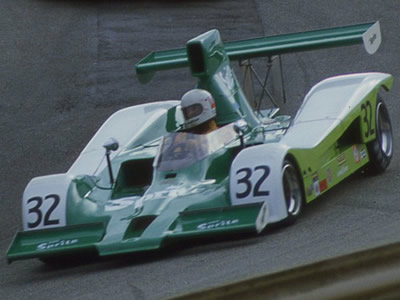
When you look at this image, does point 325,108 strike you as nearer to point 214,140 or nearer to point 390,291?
point 214,140

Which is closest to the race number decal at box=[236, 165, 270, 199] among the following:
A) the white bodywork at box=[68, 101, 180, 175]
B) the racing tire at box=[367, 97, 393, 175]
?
the white bodywork at box=[68, 101, 180, 175]

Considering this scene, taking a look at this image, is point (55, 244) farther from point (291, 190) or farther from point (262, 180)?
point (291, 190)

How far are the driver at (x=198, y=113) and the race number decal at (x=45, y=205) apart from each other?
1065 millimetres

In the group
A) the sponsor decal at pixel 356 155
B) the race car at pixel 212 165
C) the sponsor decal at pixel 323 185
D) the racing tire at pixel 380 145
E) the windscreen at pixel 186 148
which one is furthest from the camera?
the racing tire at pixel 380 145

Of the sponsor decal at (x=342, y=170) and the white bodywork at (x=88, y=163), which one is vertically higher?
the white bodywork at (x=88, y=163)

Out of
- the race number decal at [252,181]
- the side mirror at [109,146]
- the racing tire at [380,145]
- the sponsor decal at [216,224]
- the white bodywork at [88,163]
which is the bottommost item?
the racing tire at [380,145]

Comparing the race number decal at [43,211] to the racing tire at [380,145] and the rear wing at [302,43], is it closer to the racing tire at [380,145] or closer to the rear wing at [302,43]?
the rear wing at [302,43]

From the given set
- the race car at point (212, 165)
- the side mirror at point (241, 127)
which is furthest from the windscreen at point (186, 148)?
the side mirror at point (241, 127)

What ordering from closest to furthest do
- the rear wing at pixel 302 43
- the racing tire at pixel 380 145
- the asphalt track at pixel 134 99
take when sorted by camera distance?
the asphalt track at pixel 134 99 → the racing tire at pixel 380 145 → the rear wing at pixel 302 43

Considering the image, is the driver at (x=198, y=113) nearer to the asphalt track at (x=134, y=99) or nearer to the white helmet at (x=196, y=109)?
the white helmet at (x=196, y=109)

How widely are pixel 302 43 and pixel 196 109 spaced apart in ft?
5.20

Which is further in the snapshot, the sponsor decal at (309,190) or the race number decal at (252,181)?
the sponsor decal at (309,190)

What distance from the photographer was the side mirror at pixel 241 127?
30.2ft

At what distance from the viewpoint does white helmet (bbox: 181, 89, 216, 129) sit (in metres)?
9.33
